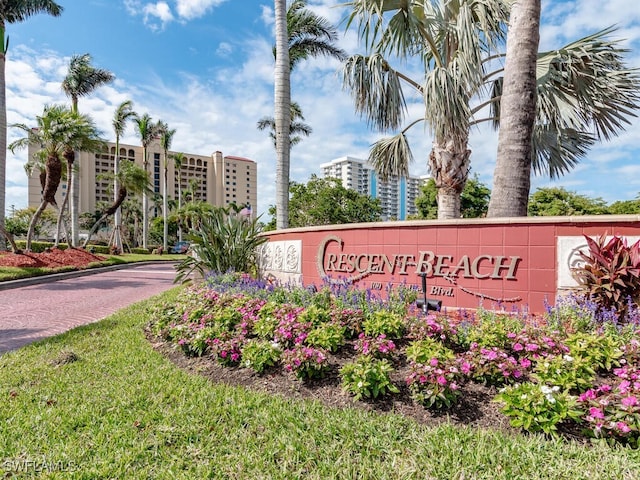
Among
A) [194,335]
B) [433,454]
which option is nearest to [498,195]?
[433,454]

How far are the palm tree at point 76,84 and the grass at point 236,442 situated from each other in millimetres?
20633

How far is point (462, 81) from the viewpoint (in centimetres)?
672

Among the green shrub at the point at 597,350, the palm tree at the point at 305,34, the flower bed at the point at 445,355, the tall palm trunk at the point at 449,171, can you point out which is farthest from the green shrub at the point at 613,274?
the palm tree at the point at 305,34

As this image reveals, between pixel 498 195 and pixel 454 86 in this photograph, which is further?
pixel 454 86

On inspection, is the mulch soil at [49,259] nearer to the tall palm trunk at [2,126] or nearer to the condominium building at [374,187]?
the tall palm trunk at [2,126]

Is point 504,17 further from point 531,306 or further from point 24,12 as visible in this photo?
point 24,12

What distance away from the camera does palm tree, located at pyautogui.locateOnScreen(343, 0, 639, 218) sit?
6688mm

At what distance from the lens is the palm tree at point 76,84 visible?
65.9 feet

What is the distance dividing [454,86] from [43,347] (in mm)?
7992

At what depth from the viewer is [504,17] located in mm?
7293

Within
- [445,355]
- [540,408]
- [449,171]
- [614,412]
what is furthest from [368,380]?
[449,171]

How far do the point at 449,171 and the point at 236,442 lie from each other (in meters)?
6.99

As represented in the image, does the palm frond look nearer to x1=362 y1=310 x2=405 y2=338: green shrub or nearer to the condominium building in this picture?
x1=362 y1=310 x2=405 y2=338: green shrub

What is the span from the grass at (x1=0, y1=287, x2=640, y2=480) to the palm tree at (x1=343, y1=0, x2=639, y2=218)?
19.7 feet
